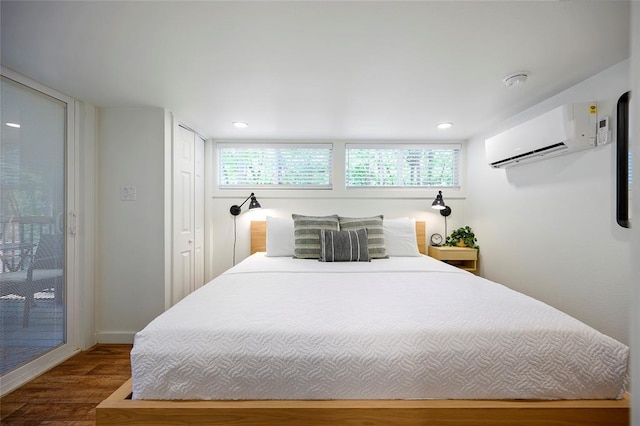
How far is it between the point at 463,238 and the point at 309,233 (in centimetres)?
186

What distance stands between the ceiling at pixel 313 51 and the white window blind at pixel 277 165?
1157 millimetres

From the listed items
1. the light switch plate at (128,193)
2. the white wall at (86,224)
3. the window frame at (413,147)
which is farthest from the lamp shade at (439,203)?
the white wall at (86,224)

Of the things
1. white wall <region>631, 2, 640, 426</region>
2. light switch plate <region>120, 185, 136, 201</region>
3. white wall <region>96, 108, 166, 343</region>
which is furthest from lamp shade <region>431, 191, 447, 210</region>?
white wall <region>631, 2, 640, 426</region>

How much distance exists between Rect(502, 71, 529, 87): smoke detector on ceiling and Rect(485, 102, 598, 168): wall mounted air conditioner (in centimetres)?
33

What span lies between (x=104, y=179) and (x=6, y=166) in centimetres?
77

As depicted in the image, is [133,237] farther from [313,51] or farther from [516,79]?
[516,79]

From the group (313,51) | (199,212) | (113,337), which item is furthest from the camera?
(199,212)

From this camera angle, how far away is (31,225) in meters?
2.15

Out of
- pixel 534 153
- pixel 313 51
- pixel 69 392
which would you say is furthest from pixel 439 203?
pixel 69 392

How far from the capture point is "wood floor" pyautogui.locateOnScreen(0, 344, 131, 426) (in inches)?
68.9

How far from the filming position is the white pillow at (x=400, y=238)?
3.25 metres

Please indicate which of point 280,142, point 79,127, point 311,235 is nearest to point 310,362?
point 311,235

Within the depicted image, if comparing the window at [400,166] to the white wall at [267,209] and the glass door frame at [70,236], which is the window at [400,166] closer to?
the white wall at [267,209]

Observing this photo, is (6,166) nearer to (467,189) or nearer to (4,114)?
(4,114)
